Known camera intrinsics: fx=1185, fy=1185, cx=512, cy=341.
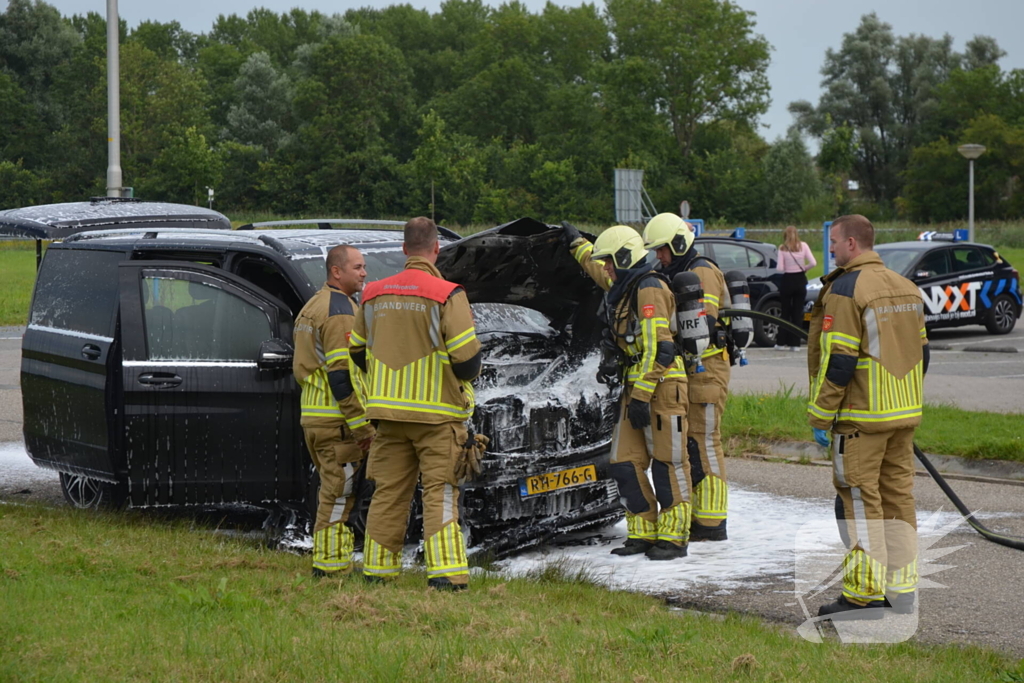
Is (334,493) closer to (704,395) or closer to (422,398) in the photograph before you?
(422,398)

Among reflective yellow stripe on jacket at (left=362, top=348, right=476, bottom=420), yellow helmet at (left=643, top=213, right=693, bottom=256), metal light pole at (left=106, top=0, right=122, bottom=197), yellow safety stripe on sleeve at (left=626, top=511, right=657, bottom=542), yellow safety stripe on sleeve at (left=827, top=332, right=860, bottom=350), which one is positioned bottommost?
yellow safety stripe on sleeve at (left=626, top=511, right=657, bottom=542)

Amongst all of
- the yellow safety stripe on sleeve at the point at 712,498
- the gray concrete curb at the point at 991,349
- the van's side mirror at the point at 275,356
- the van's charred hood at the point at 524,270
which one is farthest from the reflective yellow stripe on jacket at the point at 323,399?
the gray concrete curb at the point at 991,349

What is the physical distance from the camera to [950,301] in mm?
19000

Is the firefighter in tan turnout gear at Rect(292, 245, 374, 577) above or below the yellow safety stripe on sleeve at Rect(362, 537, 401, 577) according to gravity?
above

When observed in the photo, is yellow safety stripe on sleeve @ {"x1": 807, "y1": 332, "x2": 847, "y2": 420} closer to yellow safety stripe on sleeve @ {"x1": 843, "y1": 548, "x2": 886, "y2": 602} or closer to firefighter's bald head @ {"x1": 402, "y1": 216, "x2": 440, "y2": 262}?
yellow safety stripe on sleeve @ {"x1": 843, "y1": 548, "x2": 886, "y2": 602}

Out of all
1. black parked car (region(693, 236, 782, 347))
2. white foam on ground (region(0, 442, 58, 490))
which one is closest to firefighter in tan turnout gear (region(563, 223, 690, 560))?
white foam on ground (region(0, 442, 58, 490))

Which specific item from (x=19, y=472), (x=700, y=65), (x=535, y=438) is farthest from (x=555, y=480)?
(x=700, y=65)

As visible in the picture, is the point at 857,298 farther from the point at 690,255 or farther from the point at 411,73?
the point at 411,73

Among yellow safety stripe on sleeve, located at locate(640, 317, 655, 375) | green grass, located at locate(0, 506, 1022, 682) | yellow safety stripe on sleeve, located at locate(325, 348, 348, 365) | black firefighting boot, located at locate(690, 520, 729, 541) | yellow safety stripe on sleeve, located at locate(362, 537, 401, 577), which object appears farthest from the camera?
black firefighting boot, located at locate(690, 520, 729, 541)

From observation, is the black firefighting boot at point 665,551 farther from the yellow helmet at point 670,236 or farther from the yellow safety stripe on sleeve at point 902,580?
the yellow helmet at point 670,236

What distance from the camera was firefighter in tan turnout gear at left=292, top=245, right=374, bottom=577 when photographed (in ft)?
19.7

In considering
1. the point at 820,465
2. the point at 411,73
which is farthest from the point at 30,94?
the point at 820,465

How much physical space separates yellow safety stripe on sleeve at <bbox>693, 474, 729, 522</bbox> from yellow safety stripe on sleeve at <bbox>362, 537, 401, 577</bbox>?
2.19 m

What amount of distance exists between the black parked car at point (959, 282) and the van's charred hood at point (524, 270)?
11.7 metres
